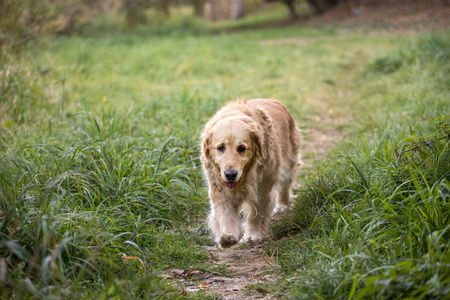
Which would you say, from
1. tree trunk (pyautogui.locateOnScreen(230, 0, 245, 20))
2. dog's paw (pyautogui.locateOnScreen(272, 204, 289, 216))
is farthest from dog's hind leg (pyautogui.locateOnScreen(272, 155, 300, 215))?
tree trunk (pyautogui.locateOnScreen(230, 0, 245, 20))

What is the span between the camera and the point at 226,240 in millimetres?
3404

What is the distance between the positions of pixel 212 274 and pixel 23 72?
15.9ft

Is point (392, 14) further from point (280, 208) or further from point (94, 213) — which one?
point (94, 213)

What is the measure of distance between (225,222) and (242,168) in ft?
1.56

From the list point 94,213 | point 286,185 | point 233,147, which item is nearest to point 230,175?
point 233,147

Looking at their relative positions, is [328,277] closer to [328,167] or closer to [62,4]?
[328,167]

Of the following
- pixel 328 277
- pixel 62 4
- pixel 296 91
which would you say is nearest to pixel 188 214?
pixel 328 277

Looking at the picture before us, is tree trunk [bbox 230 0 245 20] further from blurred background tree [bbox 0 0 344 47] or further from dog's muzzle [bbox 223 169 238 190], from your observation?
dog's muzzle [bbox 223 169 238 190]

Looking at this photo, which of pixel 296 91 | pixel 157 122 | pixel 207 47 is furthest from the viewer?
pixel 207 47

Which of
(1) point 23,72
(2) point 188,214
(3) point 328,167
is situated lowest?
(2) point 188,214

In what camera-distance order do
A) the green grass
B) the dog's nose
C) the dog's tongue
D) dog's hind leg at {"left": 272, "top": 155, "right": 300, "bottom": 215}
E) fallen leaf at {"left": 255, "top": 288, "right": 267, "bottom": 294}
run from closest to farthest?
the green grass → fallen leaf at {"left": 255, "top": 288, "right": 267, "bottom": 294} → the dog's nose → the dog's tongue → dog's hind leg at {"left": 272, "top": 155, "right": 300, "bottom": 215}

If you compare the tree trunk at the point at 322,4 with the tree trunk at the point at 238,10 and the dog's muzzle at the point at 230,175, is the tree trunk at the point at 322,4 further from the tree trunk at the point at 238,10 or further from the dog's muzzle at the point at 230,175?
the dog's muzzle at the point at 230,175

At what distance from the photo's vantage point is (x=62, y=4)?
17.3m

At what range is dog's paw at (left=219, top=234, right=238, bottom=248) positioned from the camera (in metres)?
3.40
